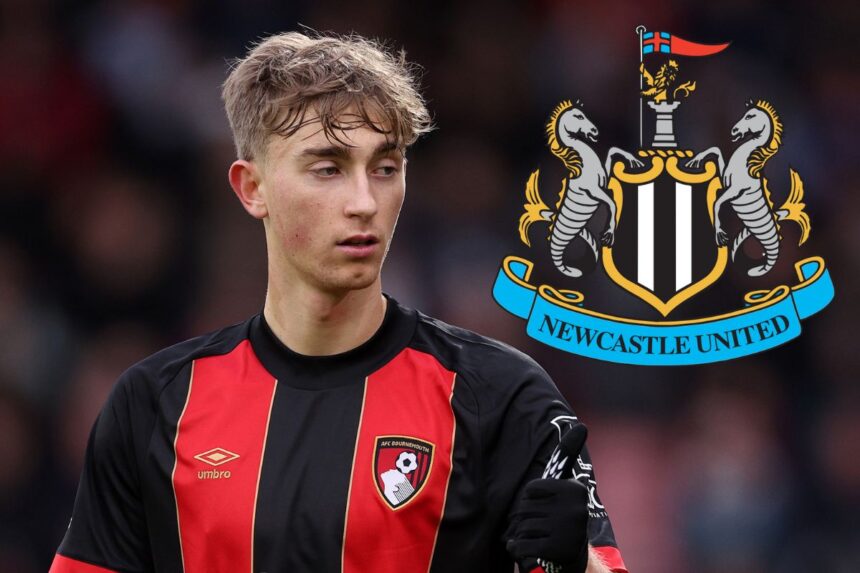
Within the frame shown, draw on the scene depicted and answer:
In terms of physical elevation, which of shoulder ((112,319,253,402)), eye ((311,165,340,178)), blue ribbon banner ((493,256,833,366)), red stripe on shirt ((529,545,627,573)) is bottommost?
red stripe on shirt ((529,545,627,573))

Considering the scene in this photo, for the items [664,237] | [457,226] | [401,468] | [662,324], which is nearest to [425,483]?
[401,468]

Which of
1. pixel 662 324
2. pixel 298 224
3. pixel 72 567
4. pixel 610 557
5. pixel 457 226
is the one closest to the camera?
pixel 610 557

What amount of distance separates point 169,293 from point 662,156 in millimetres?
2778

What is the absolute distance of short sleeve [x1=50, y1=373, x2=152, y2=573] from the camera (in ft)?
10.0

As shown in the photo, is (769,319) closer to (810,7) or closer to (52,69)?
(810,7)

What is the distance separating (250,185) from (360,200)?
0.40 m

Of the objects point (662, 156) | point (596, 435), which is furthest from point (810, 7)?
point (596, 435)

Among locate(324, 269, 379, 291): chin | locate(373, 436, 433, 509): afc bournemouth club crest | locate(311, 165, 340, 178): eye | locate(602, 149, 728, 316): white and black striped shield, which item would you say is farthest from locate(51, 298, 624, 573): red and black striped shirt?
locate(602, 149, 728, 316): white and black striped shield

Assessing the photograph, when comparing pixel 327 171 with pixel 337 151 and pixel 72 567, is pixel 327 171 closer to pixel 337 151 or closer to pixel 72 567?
pixel 337 151

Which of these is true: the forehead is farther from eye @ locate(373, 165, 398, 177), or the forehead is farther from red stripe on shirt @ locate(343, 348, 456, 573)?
red stripe on shirt @ locate(343, 348, 456, 573)

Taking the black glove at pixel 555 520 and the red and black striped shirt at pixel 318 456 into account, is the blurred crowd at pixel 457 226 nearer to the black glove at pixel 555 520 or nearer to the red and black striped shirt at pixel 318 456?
the red and black striped shirt at pixel 318 456

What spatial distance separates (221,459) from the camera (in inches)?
117

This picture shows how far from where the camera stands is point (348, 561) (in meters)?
2.80

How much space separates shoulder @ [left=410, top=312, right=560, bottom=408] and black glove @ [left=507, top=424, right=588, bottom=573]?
1.07 ft
